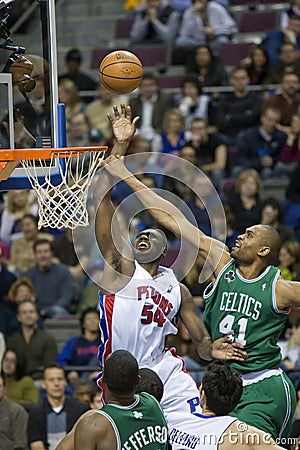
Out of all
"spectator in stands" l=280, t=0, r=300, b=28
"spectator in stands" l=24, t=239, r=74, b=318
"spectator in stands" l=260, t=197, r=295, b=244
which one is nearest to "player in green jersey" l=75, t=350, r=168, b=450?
"spectator in stands" l=260, t=197, r=295, b=244

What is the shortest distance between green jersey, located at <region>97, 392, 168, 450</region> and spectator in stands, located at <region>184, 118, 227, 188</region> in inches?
252

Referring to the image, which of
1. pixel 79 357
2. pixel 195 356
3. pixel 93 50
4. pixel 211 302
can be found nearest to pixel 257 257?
pixel 211 302

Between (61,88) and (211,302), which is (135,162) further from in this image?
(211,302)

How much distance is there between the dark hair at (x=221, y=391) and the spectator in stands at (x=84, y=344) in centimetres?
418

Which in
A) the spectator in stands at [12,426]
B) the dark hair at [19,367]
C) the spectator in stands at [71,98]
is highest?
the spectator in stands at [71,98]

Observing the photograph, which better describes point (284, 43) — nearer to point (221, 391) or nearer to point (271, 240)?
point (271, 240)

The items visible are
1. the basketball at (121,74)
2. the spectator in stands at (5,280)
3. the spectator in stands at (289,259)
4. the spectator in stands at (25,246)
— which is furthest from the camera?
the spectator in stands at (25,246)

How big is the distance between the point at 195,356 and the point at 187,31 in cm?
563

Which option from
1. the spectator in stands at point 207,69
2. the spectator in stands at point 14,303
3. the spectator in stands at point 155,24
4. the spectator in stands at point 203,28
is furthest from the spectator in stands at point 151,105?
the spectator in stands at point 14,303

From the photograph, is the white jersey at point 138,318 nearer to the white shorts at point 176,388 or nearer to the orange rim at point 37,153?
the white shorts at point 176,388

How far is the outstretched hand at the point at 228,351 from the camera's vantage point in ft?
20.6

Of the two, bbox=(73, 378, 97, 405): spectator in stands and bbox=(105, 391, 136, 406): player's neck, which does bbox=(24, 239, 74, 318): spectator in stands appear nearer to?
bbox=(73, 378, 97, 405): spectator in stands

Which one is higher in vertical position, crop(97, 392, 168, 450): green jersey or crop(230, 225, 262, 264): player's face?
crop(230, 225, 262, 264): player's face

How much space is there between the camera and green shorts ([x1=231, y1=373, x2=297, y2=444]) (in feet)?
20.5
